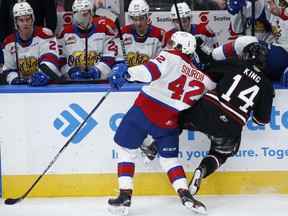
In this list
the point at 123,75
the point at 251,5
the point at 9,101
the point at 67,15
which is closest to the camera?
the point at 123,75

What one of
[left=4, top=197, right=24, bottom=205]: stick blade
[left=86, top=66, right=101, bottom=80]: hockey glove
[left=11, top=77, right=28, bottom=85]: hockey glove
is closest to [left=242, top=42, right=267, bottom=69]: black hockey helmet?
[left=86, top=66, right=101, bottom=80]: hockey glove

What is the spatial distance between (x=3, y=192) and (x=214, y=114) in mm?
1448

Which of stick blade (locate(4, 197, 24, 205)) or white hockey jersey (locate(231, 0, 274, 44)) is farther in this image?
white hockey jersey (locate(231, 0, 274, 44))

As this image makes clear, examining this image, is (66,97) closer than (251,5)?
Yes

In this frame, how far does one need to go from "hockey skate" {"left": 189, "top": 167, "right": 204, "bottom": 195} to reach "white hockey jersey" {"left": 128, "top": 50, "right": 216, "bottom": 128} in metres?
0.31

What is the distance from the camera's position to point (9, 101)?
Answer: 16.6ft

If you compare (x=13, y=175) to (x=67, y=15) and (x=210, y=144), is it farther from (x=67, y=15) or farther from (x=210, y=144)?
(x=67, y=15)

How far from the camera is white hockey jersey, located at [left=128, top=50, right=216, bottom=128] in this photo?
4695 millimetres

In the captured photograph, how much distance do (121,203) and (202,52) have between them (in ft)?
3.68

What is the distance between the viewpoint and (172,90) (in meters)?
4.74

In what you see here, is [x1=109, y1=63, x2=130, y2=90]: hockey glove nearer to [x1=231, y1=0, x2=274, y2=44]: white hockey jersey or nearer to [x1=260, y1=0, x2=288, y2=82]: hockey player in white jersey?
[x1=260, y1=0, x2=288, y2=82]: hockey player in white jersey

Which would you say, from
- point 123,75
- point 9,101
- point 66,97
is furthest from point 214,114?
point 9,101

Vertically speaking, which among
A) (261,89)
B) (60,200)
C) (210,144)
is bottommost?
(60,200)

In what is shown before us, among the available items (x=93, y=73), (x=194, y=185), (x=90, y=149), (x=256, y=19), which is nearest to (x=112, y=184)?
(x=90, y=149)
